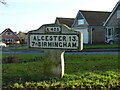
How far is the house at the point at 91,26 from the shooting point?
118 feet

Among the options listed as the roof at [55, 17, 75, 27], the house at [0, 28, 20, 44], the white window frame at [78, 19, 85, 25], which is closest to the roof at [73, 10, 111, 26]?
the white window frame at [78, 19, 85, 25]

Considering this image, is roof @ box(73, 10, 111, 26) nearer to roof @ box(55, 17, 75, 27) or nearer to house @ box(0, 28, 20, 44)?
roof @ box(55, 17, 75, 27)

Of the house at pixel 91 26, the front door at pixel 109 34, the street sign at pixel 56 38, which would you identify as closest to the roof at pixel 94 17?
the house at pixel 91 26

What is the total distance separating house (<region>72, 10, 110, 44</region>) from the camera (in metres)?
36.0

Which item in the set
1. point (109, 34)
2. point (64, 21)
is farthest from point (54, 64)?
point (64, 21)

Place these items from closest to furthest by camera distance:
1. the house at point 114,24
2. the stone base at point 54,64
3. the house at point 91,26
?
the stone base at point 54,64 → the house at point 114,24 → the house at point 91,26

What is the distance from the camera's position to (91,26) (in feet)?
117

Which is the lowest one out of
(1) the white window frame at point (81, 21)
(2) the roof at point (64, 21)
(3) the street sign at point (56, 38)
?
(3) the street sign at point (56, 38)

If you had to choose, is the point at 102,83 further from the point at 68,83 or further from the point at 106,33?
the point at 106,33

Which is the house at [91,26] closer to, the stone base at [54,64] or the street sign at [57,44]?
the street sign at [57,44]

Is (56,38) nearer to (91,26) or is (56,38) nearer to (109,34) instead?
(91,26)

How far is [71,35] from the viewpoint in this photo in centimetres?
763

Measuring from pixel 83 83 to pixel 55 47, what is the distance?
1824 mm

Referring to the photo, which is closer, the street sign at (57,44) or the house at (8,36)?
the street sign at (57,44)
